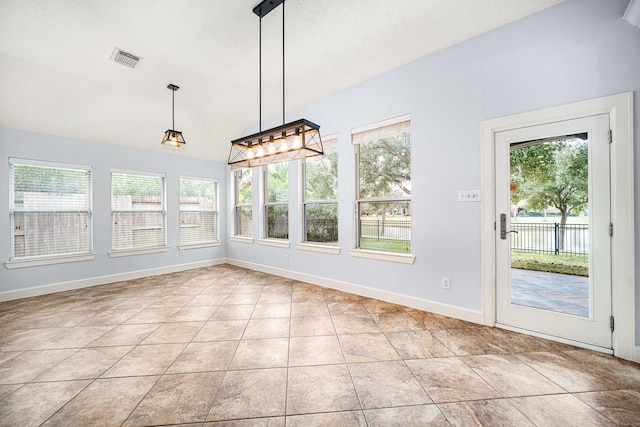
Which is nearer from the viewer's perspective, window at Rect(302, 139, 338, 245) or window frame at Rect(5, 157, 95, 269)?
window frame at Rect(5, 157, 95, 269)

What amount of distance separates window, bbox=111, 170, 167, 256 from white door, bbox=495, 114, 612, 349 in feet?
18.8

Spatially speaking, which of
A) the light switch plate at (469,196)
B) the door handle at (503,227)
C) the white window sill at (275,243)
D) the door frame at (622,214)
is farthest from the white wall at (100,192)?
the door frame at (622,214)

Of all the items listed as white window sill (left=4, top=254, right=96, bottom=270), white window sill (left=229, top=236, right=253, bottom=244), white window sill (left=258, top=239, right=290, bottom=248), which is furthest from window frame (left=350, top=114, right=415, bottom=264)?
white window sill (left=4, top=254, right=96, bottom=270)

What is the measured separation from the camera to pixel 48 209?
393cm

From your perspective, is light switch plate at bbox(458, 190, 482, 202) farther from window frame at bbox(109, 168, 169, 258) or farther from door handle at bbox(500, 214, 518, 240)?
window frame at bbox(109, 168, 169, 258)

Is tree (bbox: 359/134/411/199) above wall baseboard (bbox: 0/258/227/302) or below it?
above

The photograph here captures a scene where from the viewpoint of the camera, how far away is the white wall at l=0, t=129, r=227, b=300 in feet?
11.8

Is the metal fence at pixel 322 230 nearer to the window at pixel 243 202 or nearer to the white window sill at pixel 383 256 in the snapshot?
the white window sill at pixel 383 256

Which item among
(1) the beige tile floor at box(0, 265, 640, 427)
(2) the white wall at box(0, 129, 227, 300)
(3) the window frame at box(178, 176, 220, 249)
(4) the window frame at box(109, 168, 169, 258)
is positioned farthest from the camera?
(3) the window frame at box(178, 176, 220, 249)

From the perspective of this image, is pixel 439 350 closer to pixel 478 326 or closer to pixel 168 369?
pixel 478 326

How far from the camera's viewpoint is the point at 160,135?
4.67 meters

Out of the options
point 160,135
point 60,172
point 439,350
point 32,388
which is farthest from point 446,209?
point 60,172

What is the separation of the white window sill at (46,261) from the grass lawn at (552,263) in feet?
20.3

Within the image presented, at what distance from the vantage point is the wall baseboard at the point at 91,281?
366cm
